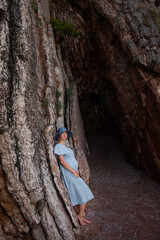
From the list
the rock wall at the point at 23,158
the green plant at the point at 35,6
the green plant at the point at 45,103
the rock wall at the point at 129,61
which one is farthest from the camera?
the rock wall at the point at 129,61

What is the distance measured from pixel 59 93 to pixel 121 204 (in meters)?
3.82

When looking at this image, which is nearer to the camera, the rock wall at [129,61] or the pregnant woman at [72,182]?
the pregnant woman at [72,182]

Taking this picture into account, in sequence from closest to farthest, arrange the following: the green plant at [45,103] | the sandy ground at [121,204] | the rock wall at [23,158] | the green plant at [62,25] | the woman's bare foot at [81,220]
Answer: the rock wall at [23,158] < the sandy ground at [121,204] < the woman's bare foot at [81,220] < the green plant at [45,103] < the green plant at [62,25]

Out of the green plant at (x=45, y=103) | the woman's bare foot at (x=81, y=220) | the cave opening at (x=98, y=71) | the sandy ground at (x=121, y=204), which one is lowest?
the sandy ground at (x=121, y=204)

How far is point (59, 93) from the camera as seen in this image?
207 inches

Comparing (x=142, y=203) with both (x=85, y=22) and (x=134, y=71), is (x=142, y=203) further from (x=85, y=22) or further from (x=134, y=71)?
(x=85, y=22)

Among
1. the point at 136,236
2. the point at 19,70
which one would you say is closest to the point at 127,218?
the point at 136,236

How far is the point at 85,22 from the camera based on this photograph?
916 centimetres

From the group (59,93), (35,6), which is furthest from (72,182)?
(35,6)

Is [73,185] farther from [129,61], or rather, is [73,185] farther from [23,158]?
[129,61]

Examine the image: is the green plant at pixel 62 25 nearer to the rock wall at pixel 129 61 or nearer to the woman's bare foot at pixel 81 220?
the rock wall at pixel 129 61

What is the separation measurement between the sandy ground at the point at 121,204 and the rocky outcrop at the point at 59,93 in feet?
1.71

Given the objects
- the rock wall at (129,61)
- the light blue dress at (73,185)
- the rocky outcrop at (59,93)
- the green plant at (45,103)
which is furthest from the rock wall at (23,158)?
the rock wall at (129,61)

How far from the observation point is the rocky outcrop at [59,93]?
3184 mm
